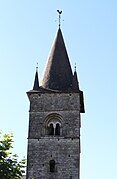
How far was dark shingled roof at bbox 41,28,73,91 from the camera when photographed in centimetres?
2979

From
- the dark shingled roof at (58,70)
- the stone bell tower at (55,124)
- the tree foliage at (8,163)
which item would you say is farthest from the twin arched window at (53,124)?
the tree foliage at (8,163)

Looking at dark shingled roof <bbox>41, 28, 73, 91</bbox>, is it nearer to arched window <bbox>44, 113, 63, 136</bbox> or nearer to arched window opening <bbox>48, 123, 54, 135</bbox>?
arched window <bbox>44, 113, 63, 136</bbox>

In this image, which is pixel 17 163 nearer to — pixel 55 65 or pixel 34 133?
pixel 34 133

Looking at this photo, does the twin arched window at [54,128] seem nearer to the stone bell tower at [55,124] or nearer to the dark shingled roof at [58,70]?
the stone bell tower at [55,124]

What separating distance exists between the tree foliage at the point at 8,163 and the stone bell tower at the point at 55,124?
37.4 ft

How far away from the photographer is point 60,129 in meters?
28.4

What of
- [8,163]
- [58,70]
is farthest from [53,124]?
[8,163]

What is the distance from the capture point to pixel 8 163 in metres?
15.5

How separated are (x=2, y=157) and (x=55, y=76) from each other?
49.8 feet

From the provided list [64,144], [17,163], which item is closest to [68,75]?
[64,144]

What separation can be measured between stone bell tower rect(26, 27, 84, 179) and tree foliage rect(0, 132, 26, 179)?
11.4 metres

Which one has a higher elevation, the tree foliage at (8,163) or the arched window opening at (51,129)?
the arched window opening at (51,129)

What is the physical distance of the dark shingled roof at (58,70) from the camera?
2979 cm

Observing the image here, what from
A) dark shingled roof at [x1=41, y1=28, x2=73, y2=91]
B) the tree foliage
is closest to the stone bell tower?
dark shingled roof at [x1=41, y1=28, x2=73, y2=91]
